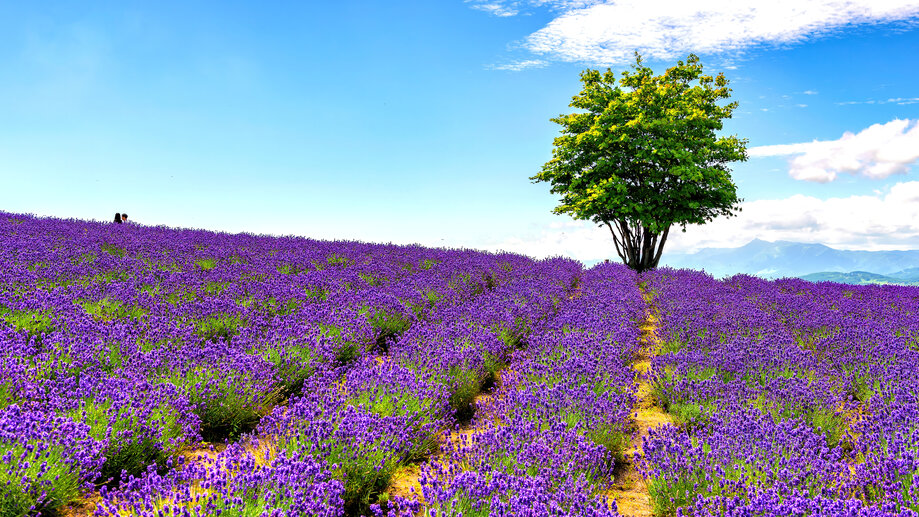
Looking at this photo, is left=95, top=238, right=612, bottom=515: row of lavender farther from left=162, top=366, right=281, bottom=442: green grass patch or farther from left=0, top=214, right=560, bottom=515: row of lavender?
left=162, top=366, right=281, bottom=442: green grass patch

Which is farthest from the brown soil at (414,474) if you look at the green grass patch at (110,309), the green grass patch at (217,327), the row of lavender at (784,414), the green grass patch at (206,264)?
the green grass patch at (206,264)

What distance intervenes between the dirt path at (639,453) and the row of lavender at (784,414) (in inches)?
5.5

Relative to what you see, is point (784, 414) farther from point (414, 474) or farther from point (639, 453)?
point (414, 474)

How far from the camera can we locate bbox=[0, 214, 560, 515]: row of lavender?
2.76 meters

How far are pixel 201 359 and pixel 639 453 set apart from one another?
3.29 metres

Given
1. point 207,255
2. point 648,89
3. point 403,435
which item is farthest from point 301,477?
point 648,89

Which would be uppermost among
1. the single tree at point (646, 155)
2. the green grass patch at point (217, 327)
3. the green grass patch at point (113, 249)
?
the single tree at point (646, 155)

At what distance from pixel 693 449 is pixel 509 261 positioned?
10.4 metres

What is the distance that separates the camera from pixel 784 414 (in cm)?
420

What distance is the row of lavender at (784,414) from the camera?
2.91 meters

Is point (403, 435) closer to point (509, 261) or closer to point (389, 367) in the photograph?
point (389, 367)

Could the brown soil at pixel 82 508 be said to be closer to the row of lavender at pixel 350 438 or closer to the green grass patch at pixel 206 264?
the row of lavender at pixel 350 438

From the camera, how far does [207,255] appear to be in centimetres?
920

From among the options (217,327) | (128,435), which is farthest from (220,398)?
(217,327)
